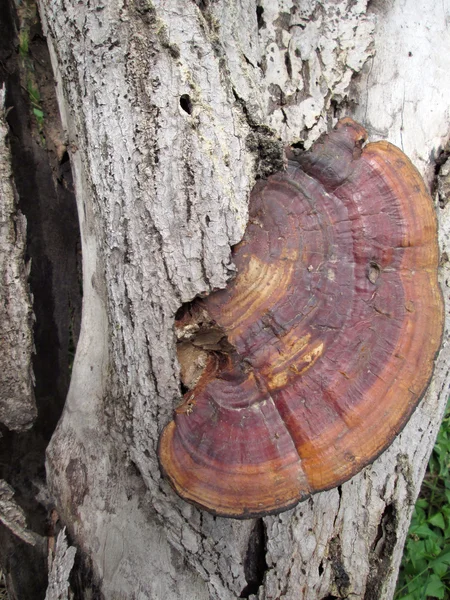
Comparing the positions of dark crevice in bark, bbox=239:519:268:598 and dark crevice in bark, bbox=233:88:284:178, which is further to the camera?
dark crevice in bark, bbox=239:519:268:598

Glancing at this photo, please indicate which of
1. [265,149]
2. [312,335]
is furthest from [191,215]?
[312,335]

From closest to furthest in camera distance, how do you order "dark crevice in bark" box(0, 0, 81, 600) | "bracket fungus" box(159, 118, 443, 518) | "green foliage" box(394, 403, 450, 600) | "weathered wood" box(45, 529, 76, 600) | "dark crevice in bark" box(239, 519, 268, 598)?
1. "bracket fungus" box(159, 118, 443, 518)
2. "dark crevice in bark" box(239, 519, 268, 598)
3. "weathered wood" box(45, 529, 76, 600)
4. "dark crevice in bark" box(0, 0, 81, 600)
5. "green foliage" box(394, 403, 450, 600)

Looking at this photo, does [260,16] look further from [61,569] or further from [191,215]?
[61,569]

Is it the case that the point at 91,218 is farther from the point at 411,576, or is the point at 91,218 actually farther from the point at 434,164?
the point at 411,576

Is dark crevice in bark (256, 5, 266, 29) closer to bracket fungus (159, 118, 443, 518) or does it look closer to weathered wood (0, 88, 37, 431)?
bracket fungus (159, 118, 443, 518)

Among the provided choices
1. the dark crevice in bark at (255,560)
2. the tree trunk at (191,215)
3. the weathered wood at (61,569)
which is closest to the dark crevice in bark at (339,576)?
the tree trunk at (191,215)

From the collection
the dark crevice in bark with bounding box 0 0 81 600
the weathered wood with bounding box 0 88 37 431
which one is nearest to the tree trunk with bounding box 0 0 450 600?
the weathered wood with bounding box 0 88 37 431
